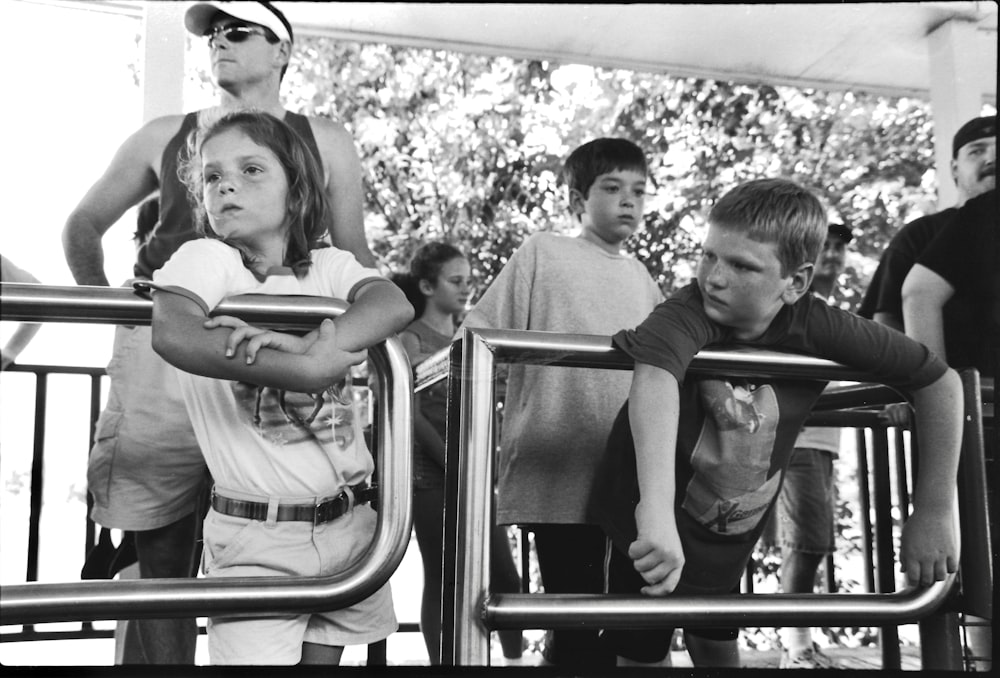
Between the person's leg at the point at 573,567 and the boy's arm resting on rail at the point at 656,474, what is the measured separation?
0.91 feet

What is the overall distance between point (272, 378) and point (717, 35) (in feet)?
2.46

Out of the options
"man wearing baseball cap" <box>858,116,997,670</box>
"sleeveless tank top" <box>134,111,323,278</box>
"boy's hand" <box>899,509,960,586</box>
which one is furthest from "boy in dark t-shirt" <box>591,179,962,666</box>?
"sleeveless tank top" <box>134,111,323,278</box>

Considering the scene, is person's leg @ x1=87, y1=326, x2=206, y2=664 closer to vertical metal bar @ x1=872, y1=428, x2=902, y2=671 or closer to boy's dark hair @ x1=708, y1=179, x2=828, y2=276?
boy's dark hair @ x1=708, y1=179, x2=828, y2=276

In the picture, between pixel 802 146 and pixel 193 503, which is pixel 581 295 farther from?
pixel 193 503

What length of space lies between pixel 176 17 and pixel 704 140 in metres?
0.68

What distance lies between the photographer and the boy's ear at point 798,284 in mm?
972

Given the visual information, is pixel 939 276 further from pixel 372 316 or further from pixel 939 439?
pixel 372 316

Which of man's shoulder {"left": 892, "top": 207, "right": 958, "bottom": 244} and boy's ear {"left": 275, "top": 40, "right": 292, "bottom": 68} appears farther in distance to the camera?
man's shoulder {"left": 892, "top": 207, "right": 958, "bottom": 244}

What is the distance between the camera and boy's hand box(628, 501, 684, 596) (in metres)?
0.84

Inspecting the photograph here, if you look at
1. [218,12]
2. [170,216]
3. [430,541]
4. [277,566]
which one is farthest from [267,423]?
[430,541]

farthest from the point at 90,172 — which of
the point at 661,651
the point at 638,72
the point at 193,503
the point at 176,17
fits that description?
the point at 661,651

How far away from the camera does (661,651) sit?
109cm

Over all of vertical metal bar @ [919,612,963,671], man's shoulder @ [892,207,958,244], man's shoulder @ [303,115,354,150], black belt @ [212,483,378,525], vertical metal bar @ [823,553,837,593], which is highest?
man's shoulder @ [303,115,354,150]

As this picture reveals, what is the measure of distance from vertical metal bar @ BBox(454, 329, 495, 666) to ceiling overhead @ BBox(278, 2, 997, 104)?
0.49 meters
